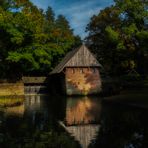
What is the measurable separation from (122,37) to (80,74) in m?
13.3

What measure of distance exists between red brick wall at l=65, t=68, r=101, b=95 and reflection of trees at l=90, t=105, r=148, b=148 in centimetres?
3394

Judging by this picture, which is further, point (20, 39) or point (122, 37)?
point (122, 37)

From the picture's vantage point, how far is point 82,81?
61594 mm

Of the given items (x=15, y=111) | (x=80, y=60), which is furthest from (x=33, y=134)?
(x=80, y=60)

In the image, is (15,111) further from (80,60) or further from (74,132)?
(80,60)

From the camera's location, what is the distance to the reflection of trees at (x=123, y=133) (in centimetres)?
1636

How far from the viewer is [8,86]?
55.9 meters

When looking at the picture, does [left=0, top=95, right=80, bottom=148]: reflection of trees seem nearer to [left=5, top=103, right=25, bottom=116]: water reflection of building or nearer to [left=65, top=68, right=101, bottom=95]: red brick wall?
[left=5, top=103, right=25, bottom=116]: water reflection of building

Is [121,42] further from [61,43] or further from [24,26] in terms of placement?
[24,26]

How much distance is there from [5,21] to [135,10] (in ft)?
81.6

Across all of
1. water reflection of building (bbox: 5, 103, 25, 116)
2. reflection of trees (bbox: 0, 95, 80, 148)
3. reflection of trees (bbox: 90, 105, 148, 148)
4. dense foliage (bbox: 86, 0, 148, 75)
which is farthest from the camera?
dense foliage (bbox: 86, 0, 148, 75)

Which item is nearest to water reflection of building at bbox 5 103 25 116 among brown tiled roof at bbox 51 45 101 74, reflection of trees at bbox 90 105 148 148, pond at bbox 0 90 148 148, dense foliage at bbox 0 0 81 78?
pond at bbox 0 90 148 148

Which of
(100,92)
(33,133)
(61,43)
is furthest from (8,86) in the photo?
(33,133)

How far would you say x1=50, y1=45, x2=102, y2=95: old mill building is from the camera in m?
60.6
